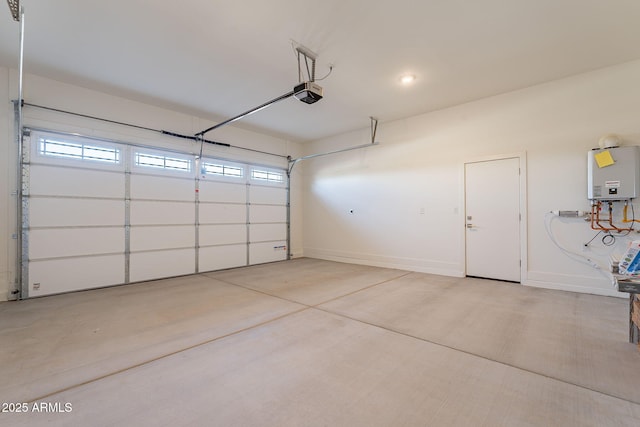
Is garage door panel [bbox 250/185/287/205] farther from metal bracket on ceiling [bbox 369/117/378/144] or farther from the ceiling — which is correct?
metal bracket on ceiling [bbox 369/117/378/144]

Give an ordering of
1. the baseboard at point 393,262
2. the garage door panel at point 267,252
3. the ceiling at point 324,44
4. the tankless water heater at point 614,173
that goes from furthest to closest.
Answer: the garage door panel at point 267,252
the baseboard at point 393,262
the tankless water heater at point 614,173
the ceiling at point 324,44

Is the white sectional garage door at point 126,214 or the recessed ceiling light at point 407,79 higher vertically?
the recessed ceiling light at point 407,79

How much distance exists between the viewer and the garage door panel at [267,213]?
683 cm

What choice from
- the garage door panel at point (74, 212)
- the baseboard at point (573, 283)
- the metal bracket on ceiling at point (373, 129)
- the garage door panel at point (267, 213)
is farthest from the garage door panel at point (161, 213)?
the baseboard at point (573, 283)

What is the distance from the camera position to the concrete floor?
1.60 m

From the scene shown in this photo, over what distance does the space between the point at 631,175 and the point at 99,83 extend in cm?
792

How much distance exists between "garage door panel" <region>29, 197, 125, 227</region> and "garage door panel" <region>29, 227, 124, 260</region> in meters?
0.11

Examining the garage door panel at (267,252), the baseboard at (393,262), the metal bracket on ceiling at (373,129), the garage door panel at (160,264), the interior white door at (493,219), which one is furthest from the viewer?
the garage door panel at (267,252)

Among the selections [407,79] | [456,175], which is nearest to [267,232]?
[456,175]

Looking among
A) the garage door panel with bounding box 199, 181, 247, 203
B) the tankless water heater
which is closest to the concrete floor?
the tankless water heater

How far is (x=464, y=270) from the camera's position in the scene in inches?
199

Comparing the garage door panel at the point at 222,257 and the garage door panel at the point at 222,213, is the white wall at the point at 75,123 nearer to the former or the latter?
the garage door panel at the point at 222,213

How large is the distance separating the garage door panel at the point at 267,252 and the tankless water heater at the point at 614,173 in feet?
20.7

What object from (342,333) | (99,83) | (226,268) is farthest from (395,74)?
(226,268)
